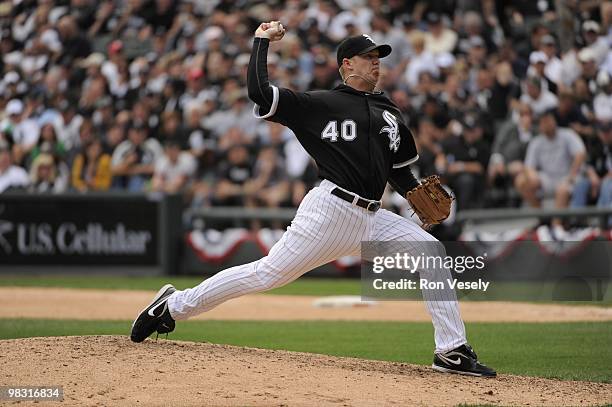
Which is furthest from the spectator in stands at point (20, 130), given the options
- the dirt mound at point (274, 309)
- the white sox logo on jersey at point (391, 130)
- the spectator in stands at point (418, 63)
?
the white sox logo on jersey at point (391, 130)

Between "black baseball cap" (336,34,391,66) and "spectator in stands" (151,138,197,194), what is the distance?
10.7 m

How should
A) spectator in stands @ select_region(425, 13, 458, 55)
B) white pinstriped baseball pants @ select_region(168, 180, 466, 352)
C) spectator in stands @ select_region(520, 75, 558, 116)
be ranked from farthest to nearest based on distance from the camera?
spectator in stands @ select_region(425, 13, 458, 55)
spectator in stands @ select_region(520, 75, 558, 116)
white pinstriped baseball pants @ select_region(168, 180, 466, 352)

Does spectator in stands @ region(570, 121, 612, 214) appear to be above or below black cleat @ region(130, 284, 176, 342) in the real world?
above

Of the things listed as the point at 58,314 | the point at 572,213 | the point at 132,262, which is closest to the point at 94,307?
the point at 58,314

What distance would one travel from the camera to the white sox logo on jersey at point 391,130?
6.74m

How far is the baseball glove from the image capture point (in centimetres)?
698

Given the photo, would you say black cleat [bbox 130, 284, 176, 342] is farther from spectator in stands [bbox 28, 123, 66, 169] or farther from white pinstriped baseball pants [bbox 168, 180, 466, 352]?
spectator in stands [bbox 28, 123, 66, 169]

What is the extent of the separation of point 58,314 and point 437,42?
8447mm

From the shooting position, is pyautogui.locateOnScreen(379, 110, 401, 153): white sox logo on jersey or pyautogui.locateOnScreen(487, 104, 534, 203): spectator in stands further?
pyautogui.locateOnScreen(487, 104, 534, 203): spectator in stands

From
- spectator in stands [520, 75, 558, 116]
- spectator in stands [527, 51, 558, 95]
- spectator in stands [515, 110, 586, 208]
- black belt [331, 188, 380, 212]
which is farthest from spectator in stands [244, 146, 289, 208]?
black belt [331, 188, 380, 212]

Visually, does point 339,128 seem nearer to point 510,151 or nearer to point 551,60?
point 510,151

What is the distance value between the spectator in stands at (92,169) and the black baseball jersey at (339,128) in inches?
458

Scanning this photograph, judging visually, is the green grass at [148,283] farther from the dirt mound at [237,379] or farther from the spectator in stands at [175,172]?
the dirt mound at [237,379]

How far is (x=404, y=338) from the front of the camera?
9.48 meters
